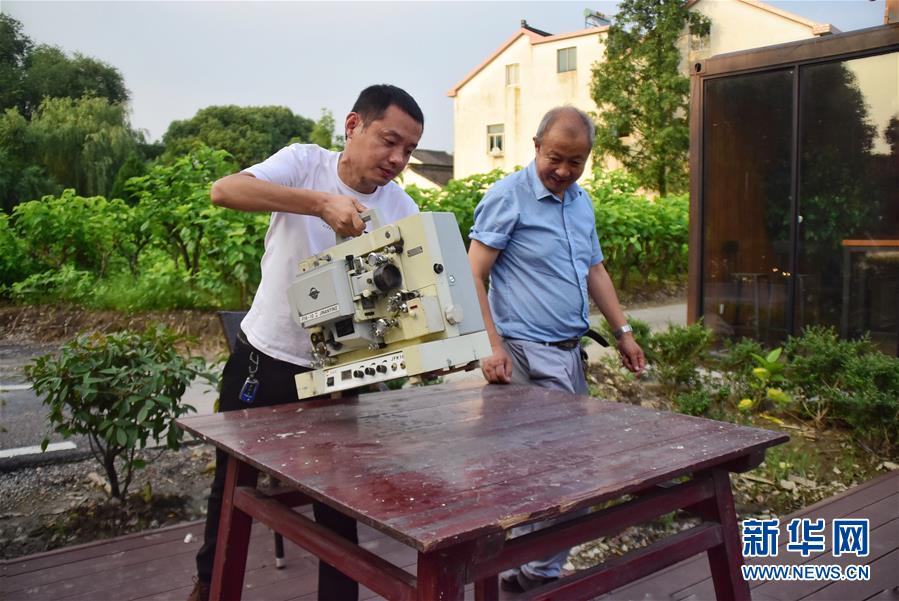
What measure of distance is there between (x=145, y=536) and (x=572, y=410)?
1.91m

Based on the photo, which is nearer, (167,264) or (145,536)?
(145,536)

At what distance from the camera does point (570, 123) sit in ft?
7.97

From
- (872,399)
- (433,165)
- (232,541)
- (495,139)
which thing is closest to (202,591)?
(232,541)

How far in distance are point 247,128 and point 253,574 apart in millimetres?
37792

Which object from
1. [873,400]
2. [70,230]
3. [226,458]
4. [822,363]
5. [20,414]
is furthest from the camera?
[70,230]

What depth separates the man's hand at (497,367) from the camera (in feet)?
8.11

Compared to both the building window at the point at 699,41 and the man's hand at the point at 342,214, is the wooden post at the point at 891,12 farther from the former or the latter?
the building window at the point at 699,41

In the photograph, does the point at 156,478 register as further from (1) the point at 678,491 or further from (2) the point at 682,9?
(2) the point at 682,9

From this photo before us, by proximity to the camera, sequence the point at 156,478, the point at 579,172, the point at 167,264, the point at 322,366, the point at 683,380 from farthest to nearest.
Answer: the point at 167,264 < the point at 683,380 < the point at 156,478 < the point at 579,172 < the point at 322,366

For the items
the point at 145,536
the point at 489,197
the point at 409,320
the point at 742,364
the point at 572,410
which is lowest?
A: the point at 145,536

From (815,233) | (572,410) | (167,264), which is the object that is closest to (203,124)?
(167,264)

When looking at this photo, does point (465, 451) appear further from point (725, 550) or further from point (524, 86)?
point (524, 86)

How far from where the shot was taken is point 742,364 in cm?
478

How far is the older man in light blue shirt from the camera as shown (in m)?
2.55
